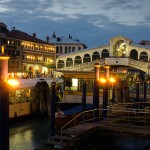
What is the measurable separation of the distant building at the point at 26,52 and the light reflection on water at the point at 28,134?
100.0 feet

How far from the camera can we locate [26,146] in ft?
51.4

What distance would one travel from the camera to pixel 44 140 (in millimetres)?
16953

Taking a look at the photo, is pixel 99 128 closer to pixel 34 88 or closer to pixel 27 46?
pixel 34 88

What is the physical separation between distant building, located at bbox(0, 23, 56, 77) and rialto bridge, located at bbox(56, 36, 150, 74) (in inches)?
159

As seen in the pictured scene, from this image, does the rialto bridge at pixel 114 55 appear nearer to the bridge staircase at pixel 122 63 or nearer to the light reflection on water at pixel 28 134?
the bridge staircase at pixel 122 63

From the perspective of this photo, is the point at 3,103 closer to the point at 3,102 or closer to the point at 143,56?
the point at 3,102

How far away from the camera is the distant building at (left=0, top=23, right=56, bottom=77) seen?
53.4 metres

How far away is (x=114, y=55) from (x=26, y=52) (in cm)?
1519

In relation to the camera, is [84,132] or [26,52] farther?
[26,52]

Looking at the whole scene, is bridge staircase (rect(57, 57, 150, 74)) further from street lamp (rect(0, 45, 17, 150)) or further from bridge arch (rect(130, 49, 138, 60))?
street lamp (rect(0, 45, 17, 150))

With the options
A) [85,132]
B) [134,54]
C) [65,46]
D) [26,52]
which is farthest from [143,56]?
[85,132]

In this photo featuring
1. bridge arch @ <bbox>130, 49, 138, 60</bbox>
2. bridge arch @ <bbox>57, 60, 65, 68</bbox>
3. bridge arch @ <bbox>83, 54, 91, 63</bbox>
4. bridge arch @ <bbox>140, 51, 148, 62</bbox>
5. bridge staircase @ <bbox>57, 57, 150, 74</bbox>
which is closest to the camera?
bridge staircase @ <bbox>57, 57, 150, 74</bbox>

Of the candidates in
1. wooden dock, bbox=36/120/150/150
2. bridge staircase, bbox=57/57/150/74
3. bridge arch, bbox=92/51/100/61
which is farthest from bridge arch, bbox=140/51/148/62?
wooden dock, bbox=36/120/150/150

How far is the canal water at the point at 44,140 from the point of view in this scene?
591 inches
